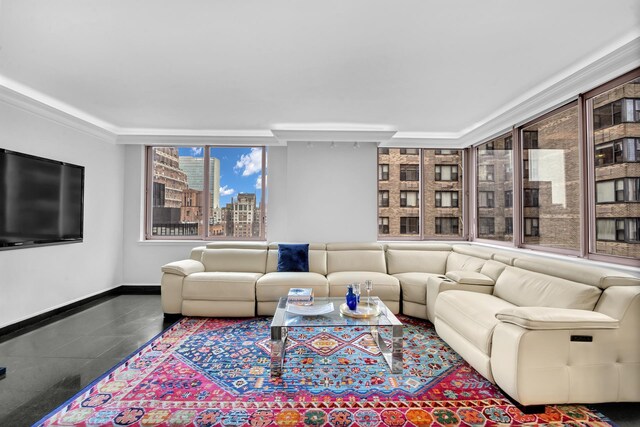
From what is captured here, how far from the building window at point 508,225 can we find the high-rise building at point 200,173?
4495 millimetres

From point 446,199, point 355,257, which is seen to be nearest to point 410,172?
point 446,199

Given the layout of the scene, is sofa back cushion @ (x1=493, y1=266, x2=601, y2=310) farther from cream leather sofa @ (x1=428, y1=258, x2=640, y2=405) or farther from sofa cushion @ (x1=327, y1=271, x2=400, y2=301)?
sofa cushion @ (x1=327, y1=271, x2=400, y2=301)

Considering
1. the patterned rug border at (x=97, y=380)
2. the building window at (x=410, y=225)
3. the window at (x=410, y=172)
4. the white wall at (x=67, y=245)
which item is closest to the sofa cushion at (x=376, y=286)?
the building window at (x=410, y=225)

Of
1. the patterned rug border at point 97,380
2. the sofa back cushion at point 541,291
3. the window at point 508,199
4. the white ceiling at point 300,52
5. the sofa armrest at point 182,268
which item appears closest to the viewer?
the patterned rug border at point 97,380

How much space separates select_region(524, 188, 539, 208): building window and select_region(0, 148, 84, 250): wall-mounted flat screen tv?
5.84 m

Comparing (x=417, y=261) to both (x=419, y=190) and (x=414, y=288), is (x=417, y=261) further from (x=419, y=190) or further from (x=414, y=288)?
(x=419, y=190)

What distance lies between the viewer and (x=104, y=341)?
121 inches

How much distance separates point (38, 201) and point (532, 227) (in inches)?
231

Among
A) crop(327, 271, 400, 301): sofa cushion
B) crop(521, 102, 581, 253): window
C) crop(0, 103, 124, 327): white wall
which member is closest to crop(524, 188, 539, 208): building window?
crop(521, 102, 581, 253): window

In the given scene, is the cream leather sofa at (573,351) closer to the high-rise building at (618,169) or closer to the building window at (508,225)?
the high-rise building at (618,169)

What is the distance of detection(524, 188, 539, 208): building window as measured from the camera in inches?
145

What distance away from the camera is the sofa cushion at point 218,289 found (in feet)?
12.2

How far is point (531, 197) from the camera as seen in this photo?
375cm

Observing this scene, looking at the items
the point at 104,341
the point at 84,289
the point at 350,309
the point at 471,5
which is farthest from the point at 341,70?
the point at 84,289
